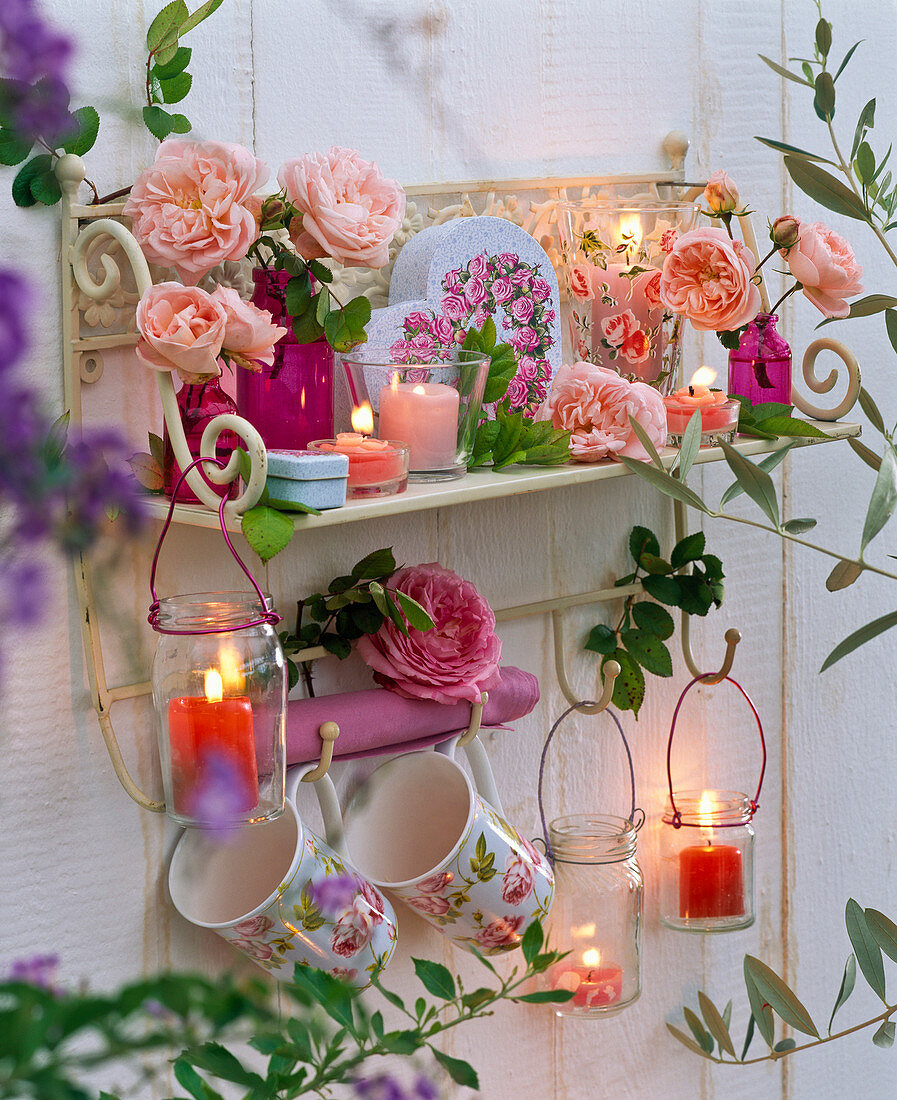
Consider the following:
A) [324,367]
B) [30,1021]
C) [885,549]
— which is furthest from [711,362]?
[30,1021]

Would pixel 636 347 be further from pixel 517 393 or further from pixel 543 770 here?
pixel 543 770

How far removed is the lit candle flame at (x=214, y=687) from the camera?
687mm

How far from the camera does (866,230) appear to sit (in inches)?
47.9

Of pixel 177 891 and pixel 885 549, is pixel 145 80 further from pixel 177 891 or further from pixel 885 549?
pixel 885 549

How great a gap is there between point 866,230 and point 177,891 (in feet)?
2.91

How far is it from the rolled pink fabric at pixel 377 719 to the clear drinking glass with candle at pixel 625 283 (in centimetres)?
25

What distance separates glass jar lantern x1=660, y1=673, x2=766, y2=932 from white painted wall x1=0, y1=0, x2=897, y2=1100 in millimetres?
25

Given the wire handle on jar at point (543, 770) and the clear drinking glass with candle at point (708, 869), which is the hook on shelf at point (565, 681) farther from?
the clear drinking glass with candle at point (708, 869)

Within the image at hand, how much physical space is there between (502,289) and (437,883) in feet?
1.33

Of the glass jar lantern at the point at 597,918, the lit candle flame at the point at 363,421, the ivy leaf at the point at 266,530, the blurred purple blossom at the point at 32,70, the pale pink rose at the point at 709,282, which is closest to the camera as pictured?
the blurred purple blossom at the point at 32,70

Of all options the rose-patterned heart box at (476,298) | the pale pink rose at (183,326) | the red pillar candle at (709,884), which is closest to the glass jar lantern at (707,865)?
the red pillar candle at (709,884)

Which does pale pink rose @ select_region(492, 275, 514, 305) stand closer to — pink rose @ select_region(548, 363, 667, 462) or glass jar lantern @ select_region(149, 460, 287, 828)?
pink rose @ select_region(548, 363, 667, 462)

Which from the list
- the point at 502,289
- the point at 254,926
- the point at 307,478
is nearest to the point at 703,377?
the point at 502,289

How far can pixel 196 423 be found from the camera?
71 centimetres
